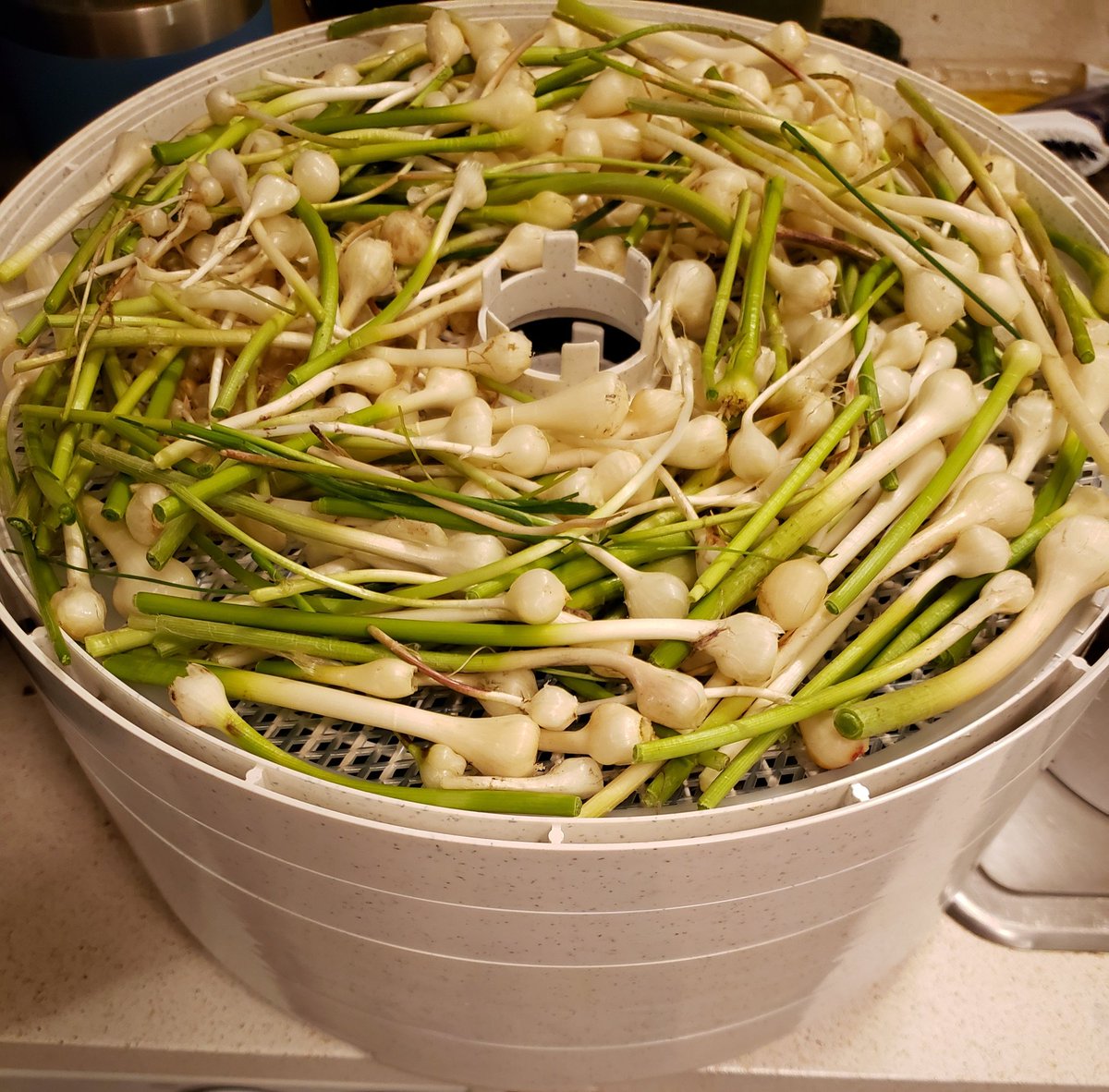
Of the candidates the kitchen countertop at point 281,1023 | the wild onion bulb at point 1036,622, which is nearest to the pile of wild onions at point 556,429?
the wild onion bulb at point 1036,622

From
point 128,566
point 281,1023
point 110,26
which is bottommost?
point 281,1023

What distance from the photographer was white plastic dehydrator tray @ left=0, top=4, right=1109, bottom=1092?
0.49 metres

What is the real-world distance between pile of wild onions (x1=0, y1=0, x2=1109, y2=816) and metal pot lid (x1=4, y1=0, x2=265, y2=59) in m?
0.33

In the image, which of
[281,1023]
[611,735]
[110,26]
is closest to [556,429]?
[611,735]

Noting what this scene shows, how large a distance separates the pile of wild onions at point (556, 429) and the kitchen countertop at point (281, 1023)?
1.00 feet

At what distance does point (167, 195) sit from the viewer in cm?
76

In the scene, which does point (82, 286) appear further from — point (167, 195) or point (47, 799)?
point (47, 799)

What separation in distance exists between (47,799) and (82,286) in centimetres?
42

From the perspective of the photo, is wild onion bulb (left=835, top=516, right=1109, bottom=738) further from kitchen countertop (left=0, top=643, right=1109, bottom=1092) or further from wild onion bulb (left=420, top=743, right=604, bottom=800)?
kitchen countertop (left=0, top=643, right=1109, bottom=1092)

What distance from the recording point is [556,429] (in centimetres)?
64

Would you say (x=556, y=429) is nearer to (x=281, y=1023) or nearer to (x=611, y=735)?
(x=611, y=735)

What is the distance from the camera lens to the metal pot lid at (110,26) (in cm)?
106

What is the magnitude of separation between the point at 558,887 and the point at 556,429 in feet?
0.91

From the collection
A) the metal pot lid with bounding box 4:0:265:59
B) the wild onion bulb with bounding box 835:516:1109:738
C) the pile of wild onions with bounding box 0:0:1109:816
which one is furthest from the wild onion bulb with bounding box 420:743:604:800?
the metal pot lid with bounding box 4:0:265:59
